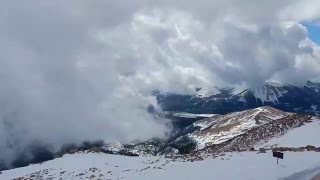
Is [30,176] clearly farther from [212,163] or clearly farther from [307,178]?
[307,178]

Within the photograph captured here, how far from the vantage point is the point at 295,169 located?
3662cm

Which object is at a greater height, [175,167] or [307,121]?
[307,121]

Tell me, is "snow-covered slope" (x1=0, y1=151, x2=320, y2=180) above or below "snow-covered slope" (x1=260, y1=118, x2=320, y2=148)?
below

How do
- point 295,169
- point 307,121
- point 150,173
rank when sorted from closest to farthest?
point 295,169 → point 150,173 → point 307,121

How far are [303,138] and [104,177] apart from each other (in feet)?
119

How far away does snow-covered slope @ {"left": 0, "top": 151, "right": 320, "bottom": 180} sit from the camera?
117 ft

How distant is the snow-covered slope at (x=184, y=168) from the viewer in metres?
35.8

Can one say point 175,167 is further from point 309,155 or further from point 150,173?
point 309,155

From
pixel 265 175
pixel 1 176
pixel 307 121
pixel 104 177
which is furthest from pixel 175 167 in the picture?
pixel 307 121

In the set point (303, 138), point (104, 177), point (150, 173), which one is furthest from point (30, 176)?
point (303, 138)

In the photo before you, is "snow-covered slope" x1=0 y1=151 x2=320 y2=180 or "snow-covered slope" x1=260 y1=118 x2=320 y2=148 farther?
"snow-covered slope" x1=260 y1=118 x2=320 y2=148

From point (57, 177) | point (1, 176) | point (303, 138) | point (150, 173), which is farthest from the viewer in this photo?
point (303, 138)

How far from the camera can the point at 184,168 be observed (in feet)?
134

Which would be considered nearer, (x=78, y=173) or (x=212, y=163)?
(x=212, y=163)
